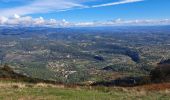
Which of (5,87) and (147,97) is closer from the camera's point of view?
(147,97)

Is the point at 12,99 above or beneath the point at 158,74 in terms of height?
above

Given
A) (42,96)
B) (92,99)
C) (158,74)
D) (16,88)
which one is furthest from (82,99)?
(158,74)

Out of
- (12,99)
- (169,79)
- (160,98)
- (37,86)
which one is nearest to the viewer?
(12,99)

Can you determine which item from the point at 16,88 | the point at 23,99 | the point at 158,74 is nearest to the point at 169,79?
the point at 158,74

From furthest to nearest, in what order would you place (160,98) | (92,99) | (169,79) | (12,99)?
1. (169,79)
2. (160,98)
3. (92,99)
4. (12,99)

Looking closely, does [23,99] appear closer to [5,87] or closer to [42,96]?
[42,96]

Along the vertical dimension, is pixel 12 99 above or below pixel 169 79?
above

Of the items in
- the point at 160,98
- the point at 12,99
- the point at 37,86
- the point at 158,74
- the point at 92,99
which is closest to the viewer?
the point at 12,99

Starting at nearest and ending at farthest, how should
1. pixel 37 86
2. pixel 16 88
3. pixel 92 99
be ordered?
1. pixel 92 99
2. pixel 16 88
3. pixel 37 86

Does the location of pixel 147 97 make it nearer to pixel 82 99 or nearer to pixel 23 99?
pixel 82 99
